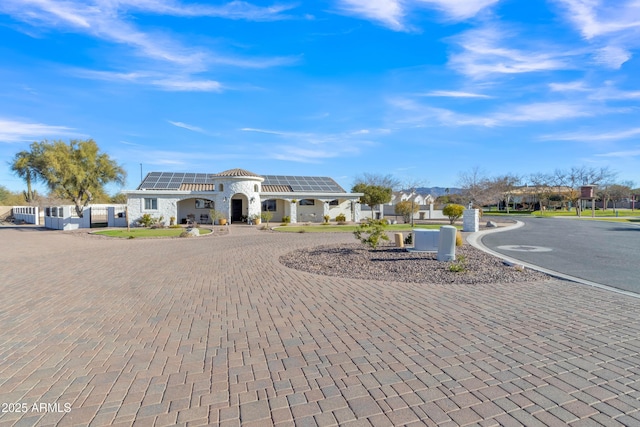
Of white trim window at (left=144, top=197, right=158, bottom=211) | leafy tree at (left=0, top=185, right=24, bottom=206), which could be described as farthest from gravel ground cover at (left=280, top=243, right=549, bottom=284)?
leafy tree at (left=0, top=185, right=24, bottom=206)

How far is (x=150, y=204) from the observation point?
31.2 meters

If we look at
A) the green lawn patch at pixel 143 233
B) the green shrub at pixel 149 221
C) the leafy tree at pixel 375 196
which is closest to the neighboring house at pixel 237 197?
the green shrub at pixel 149 221

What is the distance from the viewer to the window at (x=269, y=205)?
37.4 meters

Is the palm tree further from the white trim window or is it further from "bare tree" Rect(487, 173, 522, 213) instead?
"bare tree" Rect(487, 173, 522, 213)

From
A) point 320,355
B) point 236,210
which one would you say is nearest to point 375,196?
point 236,210

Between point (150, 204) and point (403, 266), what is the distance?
90.5ft

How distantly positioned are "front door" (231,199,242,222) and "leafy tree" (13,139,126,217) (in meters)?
10.7

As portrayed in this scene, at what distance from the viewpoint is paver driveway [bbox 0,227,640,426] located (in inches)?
121

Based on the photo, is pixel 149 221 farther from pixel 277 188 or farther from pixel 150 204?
pixel 277 188

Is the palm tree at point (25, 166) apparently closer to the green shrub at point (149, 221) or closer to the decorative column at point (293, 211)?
the green shrub at point (149, 221)

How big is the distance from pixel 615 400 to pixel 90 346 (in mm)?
5845

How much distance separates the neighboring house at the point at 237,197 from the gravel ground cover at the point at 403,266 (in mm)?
20896

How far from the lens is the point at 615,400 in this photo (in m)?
3.18

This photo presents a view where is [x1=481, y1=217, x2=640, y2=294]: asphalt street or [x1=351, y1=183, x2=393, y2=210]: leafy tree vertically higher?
[x1=351, y1=183, x2=393, y2=210]: leafy tree
